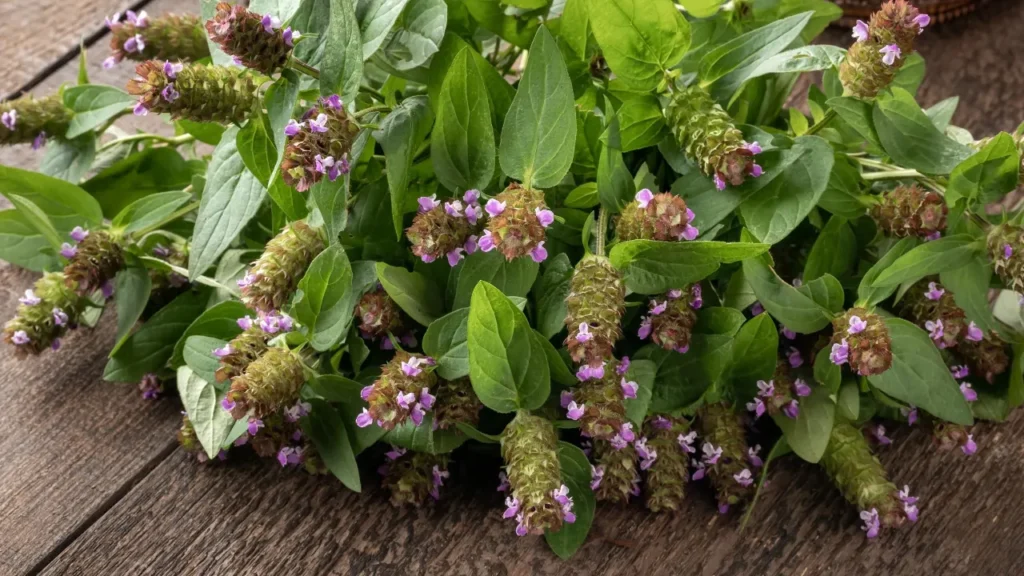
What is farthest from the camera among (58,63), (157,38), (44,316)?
(58,63)

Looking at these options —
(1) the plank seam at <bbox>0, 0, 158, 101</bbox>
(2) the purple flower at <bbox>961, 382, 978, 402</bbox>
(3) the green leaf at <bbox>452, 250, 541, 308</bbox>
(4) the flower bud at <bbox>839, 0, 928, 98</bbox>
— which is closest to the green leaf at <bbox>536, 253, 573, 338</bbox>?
(3) the green leaf at <bbox>452, 250, 541, 308</bbox>

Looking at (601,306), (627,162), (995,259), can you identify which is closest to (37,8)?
(627,162)

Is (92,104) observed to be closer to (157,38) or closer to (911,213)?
(157,38)

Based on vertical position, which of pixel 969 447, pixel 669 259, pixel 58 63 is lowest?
pixel 969 447

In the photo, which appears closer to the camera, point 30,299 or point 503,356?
point 503,356

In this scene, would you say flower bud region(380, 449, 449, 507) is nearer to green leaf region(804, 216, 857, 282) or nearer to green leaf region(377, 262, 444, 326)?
green leaf region(377, 262, 444, 326)

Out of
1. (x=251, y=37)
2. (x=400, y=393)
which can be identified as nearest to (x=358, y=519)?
(x=400, y=393)

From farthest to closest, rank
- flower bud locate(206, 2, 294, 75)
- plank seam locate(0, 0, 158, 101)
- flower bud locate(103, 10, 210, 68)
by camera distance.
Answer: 1. plank seam locate(0, 0, 158, 101)
2. flower bud locate(103, 10, 210, 68)
3. flower bud locate(206, 2, 294, 75)
